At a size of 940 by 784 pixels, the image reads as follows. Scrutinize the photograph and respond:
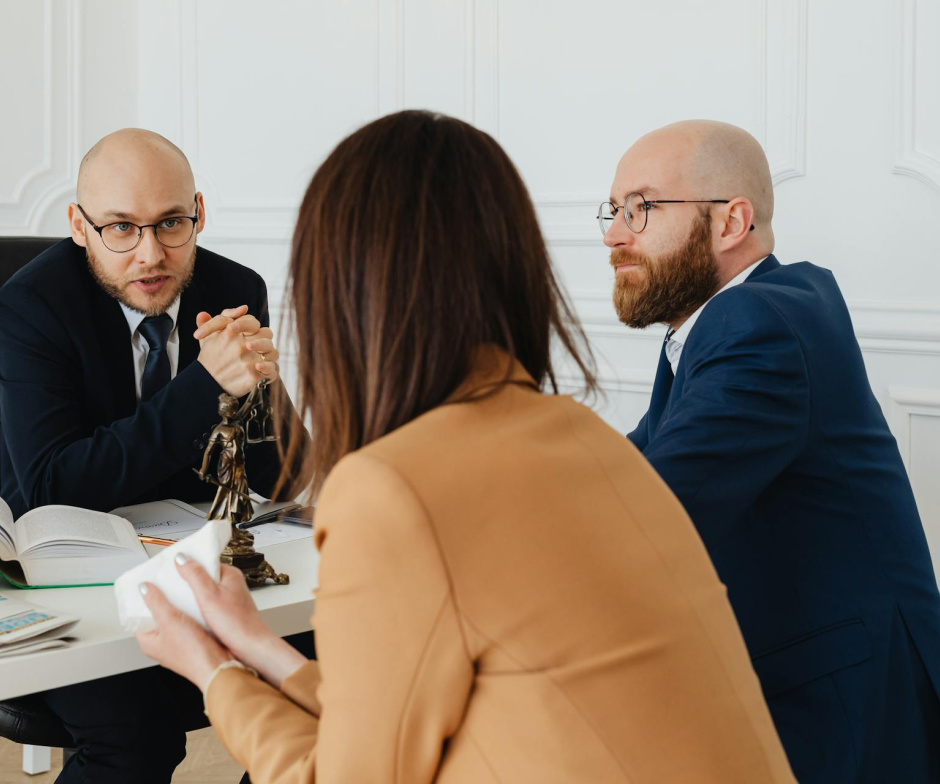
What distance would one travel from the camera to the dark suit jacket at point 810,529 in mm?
1520

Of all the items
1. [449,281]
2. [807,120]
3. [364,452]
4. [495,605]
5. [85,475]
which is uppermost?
[807,120]

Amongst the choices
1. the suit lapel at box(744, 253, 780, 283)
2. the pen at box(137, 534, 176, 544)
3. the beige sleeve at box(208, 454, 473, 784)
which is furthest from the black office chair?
the suit lapel at box(744, 253, 780, 283)

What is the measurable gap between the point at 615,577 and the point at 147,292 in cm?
156

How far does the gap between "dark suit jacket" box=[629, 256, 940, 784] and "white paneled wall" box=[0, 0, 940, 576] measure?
111 centimetres

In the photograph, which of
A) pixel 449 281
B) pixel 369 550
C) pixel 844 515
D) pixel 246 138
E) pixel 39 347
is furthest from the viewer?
pixel 246 138

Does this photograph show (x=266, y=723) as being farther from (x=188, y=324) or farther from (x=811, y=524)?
(x=188, y=324)

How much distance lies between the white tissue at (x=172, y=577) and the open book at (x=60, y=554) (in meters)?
0.32

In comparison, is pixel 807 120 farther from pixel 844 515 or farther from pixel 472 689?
pixel 472 689

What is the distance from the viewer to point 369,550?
2.74 feet

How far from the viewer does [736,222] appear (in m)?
1.98

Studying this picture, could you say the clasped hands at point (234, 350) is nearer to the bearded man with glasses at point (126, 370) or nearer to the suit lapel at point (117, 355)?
the bearded man with glasses at point (126, 370)

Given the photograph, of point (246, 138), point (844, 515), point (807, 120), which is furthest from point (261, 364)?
point (246, 138)

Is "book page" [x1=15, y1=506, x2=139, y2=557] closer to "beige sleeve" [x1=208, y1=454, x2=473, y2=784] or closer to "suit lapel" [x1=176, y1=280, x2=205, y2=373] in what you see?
"suit lapel" [x1=176, y1=280, x2=205, y2=373]

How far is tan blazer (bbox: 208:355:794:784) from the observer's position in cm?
84
